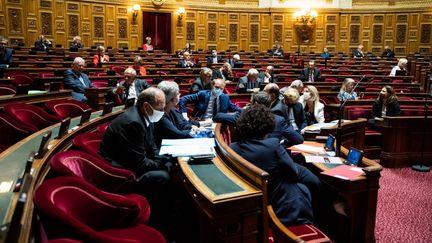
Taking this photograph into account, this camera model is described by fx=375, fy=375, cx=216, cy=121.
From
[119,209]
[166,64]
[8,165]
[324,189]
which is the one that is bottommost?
[324,189]

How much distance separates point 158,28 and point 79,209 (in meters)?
16.7

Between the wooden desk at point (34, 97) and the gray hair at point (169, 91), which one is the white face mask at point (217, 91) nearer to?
the gray hair at point (169, 91)

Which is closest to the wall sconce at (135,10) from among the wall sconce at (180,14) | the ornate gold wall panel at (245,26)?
the ornate gold wall panel at (245,26)

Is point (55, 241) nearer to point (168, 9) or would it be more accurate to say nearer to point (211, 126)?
point (211, 126)

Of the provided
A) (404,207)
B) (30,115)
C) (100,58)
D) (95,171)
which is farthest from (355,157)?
(100,58)

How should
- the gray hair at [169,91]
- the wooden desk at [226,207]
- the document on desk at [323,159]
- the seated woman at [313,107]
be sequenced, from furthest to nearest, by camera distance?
1. the seated woman at [313,107]
2. the gray hair at [169,91]
3. the document on desk at [323,159]
4. the wooden desk at [226,207]

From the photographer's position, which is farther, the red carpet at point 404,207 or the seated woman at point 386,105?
the seated woman at point 386,105

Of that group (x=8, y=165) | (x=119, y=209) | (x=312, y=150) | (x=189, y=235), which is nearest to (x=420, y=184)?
(x=312, y=150)

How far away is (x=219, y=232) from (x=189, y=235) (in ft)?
4.15

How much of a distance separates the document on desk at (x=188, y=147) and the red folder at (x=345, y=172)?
36.0 inches

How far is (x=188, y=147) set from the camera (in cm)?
287

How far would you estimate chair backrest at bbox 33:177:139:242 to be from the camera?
1537 mm

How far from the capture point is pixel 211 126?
4.18 m

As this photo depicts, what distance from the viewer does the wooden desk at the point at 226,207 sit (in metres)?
1.90
